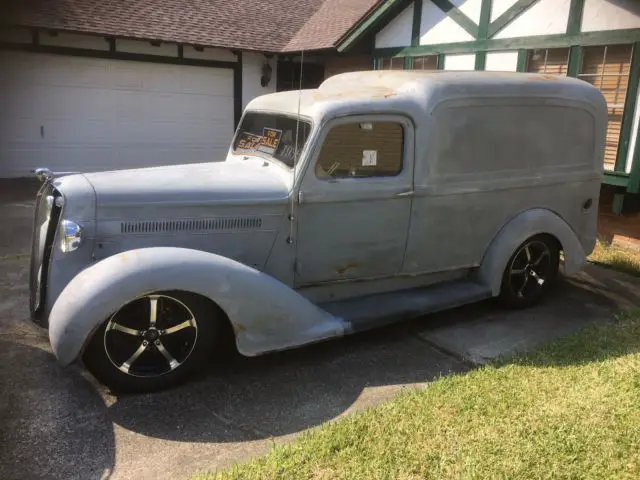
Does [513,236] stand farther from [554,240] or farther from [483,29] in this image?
[483,29]

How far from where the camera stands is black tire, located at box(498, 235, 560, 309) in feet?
17.8

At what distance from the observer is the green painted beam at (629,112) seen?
24.4 feet

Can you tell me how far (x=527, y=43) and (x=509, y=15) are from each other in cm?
63

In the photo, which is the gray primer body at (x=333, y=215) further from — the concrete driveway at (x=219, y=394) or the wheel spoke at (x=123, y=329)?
the concrete driveway at (x=219, y=394)

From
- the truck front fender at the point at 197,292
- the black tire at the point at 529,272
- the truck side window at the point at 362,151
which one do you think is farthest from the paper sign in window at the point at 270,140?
the black tire at the point at 529,272

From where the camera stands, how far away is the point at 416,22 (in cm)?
1104

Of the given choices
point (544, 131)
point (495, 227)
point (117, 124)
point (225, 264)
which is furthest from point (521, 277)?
point (117, 124)

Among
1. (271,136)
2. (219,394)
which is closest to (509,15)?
(271,136)

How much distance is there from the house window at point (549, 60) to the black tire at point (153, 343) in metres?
7.22

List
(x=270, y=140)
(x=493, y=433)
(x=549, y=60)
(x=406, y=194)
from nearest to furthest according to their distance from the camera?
(x=493, y=433) < (x=406, y=194) < (x=270, y=140) < (x=549, y=60)

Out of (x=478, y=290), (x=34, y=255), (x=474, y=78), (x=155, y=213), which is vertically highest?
(x=474, y=78)

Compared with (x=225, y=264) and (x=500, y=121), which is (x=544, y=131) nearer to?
(x=500, y=121)

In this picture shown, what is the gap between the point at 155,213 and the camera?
3.98 meters

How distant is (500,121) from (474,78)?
1.48 feet
